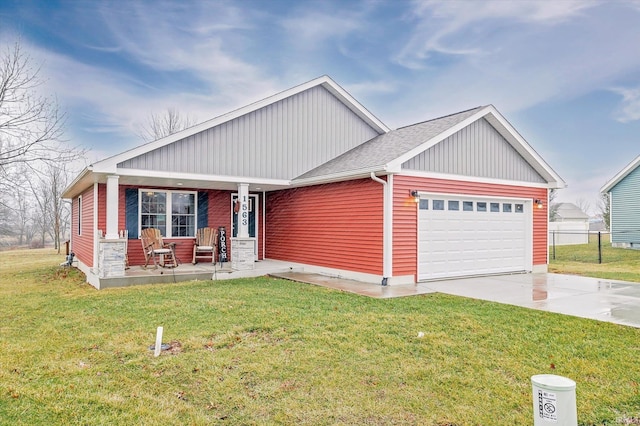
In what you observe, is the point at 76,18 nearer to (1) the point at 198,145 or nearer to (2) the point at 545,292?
(1) the point at 198,145

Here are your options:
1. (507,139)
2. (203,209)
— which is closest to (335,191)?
(203,209)

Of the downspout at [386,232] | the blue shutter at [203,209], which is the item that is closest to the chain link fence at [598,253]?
the downspout at [386,232]

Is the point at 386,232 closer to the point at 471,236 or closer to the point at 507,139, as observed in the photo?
the point at 471,236

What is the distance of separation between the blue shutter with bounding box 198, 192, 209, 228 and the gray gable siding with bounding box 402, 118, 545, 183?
6255mm

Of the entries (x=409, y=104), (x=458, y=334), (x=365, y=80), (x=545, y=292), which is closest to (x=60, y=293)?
(x=458, y=334)

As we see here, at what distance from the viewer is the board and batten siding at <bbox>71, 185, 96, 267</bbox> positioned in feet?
38.6

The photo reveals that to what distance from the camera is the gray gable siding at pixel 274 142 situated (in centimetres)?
1012

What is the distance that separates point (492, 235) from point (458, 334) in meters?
6.44

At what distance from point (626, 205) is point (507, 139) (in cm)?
1444

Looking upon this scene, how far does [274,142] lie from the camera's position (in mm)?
11555

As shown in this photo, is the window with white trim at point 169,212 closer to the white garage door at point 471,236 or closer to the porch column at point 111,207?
the porch column at point 111,207

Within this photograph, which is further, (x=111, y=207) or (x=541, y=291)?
→ (x=111, y=207)

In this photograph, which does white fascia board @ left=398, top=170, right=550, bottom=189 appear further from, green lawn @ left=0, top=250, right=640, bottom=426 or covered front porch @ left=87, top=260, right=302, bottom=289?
covered front porch @ left=87, top=260, right=302, bottom=289

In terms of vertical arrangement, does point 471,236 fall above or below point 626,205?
below
